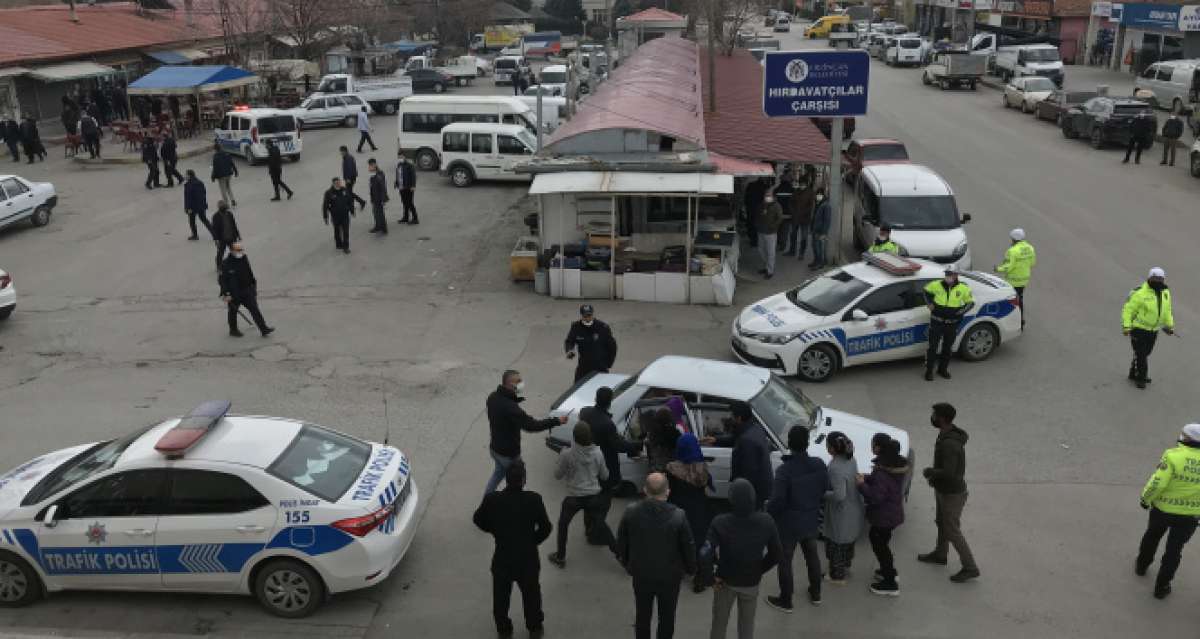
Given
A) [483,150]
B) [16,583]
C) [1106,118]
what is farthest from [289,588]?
[1106,118]

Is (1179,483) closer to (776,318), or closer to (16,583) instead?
(776,318)

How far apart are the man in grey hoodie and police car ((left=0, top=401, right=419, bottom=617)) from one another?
1386 millimetres

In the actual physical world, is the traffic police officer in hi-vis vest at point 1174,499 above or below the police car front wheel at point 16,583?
above

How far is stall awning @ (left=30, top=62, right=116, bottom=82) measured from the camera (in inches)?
1335

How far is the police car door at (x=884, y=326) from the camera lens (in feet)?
41.1

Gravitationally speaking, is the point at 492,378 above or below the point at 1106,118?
below

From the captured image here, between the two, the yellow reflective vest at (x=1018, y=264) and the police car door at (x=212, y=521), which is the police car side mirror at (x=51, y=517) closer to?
the police car door at (x=212, y=521)

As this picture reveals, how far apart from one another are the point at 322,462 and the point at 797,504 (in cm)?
378

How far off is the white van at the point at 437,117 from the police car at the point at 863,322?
620 inches

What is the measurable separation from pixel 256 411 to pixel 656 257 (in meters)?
7.41

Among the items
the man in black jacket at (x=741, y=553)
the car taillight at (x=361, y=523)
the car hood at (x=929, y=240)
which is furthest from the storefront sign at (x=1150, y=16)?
the car taillight at (x=361, y=523)

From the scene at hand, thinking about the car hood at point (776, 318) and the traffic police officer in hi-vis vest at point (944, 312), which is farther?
the car hood at point (776, 318)

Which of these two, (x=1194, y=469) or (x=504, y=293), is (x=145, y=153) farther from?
(x=1194, y=469)

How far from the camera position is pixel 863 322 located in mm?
12539
